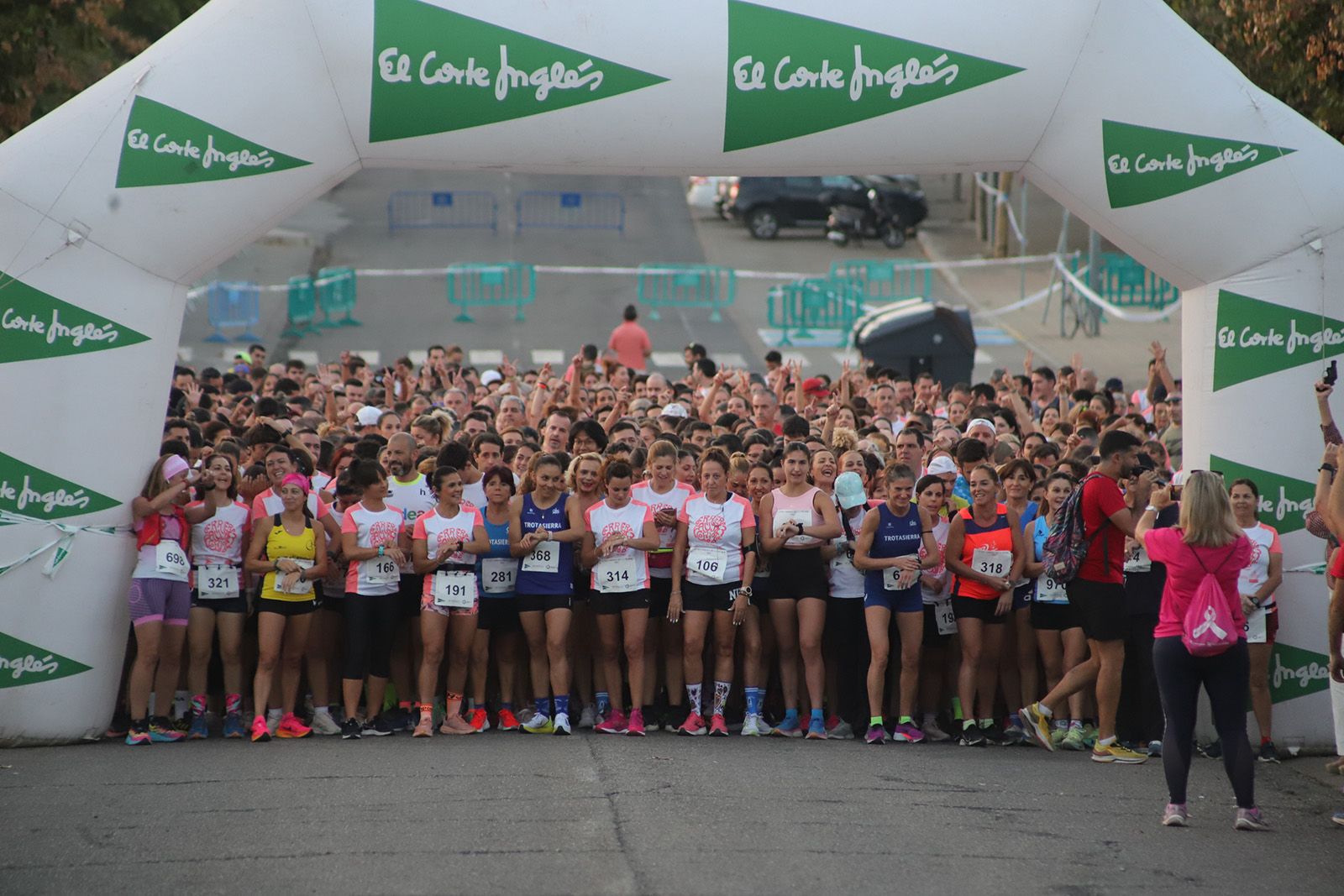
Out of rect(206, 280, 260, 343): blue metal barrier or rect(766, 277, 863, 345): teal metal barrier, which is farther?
rect(766, 277, 863, 345): teal metal barrier

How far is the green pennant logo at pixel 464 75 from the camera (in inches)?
327

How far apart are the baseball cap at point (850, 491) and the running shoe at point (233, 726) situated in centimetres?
356

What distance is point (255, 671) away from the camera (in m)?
9.24

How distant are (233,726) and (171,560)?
0.99 metres

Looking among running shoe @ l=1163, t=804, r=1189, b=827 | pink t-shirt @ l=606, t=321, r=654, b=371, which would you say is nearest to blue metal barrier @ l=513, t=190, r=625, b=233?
pink t-shirt @ l=606, t=321, r=654, b=371

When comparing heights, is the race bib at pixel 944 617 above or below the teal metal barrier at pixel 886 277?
below

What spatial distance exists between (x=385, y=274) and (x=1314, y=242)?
2501 cm

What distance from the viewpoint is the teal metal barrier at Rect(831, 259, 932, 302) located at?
2947 cm

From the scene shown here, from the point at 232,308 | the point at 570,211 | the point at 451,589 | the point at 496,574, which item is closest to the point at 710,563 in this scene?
the point at 496,574

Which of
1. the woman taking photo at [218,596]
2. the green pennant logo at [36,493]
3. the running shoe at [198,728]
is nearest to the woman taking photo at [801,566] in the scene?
the woman taking photo at [218,596]

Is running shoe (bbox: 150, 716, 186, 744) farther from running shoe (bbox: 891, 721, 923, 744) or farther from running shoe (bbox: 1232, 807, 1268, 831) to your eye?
running shoe (bbox: 1232, 807, 1268, 831)

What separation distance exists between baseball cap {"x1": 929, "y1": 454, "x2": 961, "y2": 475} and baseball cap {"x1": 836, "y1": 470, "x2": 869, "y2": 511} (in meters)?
0.65

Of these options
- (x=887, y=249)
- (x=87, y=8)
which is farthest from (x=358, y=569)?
(x=887, y=249)

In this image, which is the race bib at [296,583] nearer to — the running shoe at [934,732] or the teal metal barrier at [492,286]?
the running shoe at [934,732]
